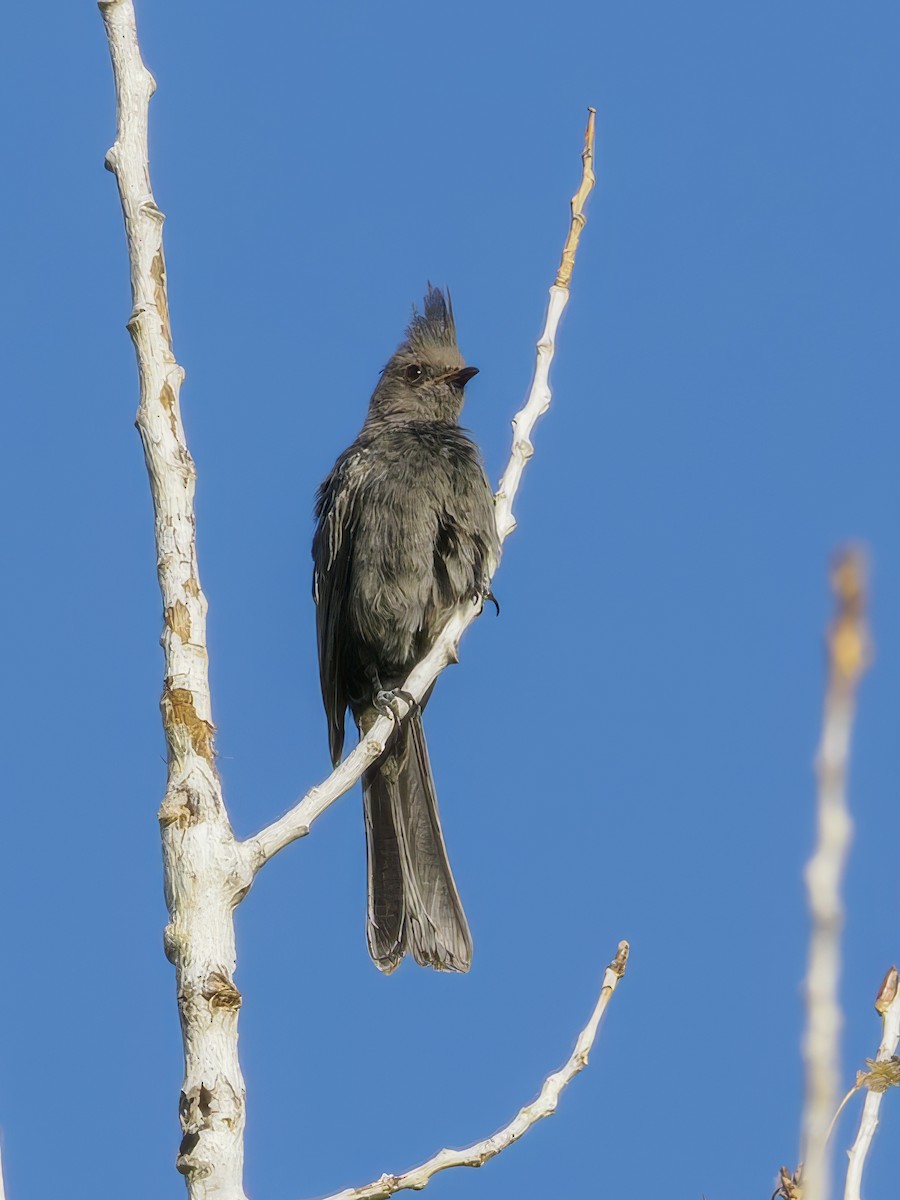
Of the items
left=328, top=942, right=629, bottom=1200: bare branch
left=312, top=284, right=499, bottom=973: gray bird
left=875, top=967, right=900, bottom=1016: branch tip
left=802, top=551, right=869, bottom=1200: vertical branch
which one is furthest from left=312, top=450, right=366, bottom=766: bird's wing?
left=802, top=551, right=869, bottom=1200: vertical branch

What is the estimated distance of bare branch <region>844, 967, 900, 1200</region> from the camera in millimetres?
2748

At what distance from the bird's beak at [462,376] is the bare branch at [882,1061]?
5571 millimetres

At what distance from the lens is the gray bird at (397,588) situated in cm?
696

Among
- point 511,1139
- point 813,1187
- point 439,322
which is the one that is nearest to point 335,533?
point 439,322

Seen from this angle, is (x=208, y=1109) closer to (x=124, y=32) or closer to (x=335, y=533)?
(x=124, y=32)

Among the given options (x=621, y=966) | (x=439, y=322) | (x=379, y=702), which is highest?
(x=439, y=322)

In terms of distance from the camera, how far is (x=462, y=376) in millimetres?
8086

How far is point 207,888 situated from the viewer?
371cm

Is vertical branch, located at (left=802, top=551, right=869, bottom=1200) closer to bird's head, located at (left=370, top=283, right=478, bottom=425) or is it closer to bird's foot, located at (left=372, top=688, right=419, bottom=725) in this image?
bird's foot, located at (left=372, top=688, right=419, bottom=725)

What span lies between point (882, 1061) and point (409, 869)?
13.5 ft

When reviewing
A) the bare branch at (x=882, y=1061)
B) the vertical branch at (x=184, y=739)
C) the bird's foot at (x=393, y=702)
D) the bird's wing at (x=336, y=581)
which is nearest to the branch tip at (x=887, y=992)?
the bare branch at (x=882, y=1061)

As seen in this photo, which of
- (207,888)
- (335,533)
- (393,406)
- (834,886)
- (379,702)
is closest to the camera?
(834,886)

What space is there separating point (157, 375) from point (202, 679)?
910 mm

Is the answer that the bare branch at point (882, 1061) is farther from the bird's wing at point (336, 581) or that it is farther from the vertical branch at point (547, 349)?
the bird's wing at point (336, 581)
